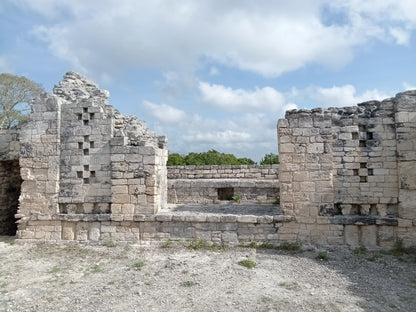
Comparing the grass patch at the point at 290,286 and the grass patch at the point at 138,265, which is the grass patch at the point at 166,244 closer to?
the grass patch at the point at 138,265

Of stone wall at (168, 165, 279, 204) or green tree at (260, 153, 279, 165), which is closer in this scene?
stone wall at (168, 165, 279, 204)

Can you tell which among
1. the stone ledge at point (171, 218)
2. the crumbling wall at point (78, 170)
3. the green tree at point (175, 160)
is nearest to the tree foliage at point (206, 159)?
the green tree at point (175, 160)

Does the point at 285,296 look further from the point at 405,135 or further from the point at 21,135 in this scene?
the point at 21,135

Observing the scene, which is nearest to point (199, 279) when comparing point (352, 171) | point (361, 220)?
point (361, 220)

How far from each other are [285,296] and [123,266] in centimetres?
Result: 358

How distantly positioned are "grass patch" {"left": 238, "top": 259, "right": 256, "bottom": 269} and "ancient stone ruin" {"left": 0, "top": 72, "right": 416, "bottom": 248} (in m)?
1.03

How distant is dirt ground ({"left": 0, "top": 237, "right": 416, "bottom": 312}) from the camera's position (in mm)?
5270

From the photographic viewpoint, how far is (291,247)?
7707mm

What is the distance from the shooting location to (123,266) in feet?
23.0


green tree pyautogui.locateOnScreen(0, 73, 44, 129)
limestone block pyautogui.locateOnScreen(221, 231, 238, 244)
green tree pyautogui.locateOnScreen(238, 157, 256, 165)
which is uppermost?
green tree pyautogui.locateOnScreen(0, 73, 44, 129)

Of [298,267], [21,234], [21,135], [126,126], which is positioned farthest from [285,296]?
[21,135]

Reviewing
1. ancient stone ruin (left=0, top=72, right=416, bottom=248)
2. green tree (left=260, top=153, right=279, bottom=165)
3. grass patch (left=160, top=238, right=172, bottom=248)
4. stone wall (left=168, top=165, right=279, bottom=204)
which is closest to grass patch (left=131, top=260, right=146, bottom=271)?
grass patch (left=160, top=238, right=172, bottom=248)

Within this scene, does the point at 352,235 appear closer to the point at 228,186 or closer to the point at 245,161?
the point at 228,186

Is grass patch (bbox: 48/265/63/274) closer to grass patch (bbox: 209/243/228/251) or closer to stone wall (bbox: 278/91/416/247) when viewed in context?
grass patch (bbox: 209/243/228/251)
